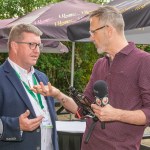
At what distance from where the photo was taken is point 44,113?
3223 millimetres

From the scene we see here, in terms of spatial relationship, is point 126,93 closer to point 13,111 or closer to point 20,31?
point 13,111

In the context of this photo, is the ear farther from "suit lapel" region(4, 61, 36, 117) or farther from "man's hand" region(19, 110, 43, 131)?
"man's hand" region(19, 110, 43, 131)

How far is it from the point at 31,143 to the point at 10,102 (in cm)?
39

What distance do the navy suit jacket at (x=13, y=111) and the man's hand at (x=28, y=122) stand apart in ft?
0.24

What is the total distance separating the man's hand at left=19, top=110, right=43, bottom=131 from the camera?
109 inches

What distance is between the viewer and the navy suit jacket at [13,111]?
296cm

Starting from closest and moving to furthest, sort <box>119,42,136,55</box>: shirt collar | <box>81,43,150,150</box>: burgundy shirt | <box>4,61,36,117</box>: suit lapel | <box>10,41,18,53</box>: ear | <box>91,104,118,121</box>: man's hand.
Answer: <box>91,104,118,121</box>: man's hand → <box>81,43,150,150</box>: burgundy shirt → <box>119,42,136,55</box>: shirt collar → <box>4,61,36,117</box>: suit lapel → <box>10,41,18,53</box>: ear

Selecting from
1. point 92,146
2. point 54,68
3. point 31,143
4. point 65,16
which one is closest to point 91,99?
point 92,146

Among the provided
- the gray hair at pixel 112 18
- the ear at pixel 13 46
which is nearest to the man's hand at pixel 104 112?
the gray hair at pixel 112 18

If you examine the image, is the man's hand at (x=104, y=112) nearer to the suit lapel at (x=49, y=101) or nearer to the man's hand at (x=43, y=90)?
the man's hand at (x=43, y=90)

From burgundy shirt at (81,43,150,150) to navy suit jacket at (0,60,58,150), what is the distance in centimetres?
53

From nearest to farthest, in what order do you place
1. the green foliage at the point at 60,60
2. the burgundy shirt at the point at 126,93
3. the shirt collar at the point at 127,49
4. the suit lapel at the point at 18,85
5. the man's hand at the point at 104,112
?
the man's hand at the point at 104,112, the burgundy shirt at the point at 126,93, the shirt collar at the point at 127,49, the suit lapel at the point at 18,85, the green foliage at the point at 60,60

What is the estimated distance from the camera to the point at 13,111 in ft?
9.90

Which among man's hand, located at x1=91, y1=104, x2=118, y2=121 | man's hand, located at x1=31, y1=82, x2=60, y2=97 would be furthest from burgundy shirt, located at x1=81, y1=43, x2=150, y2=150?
man's hand, located at x1=31, y1=82, x2=60, y2=97
